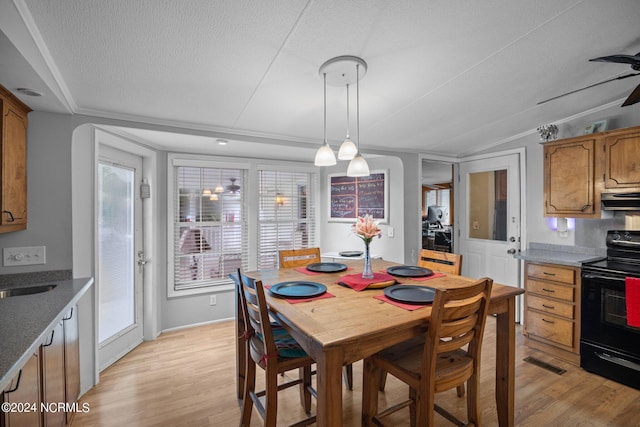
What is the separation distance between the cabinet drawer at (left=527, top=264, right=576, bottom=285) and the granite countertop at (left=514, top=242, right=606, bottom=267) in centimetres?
8

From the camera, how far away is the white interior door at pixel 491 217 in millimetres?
3832

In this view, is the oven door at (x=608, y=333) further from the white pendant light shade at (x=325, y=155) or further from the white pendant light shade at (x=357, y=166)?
the white pendant light shade at (x=325, y=155)

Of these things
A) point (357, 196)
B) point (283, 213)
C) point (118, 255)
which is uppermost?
point (357, 196)

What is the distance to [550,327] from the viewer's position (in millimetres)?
2943

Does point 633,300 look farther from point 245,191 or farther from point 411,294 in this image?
point 245,191

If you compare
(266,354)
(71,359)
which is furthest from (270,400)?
(71,359)

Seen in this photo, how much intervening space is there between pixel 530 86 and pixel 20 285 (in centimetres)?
413

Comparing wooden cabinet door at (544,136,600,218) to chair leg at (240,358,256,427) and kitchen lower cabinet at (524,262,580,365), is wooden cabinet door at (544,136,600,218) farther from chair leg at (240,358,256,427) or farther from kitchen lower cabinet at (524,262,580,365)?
chair leg at (240,358,256,427)

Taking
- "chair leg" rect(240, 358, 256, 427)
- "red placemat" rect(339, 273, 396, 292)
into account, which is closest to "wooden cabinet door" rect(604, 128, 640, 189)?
"red placemat" rect(339, 273, 396, 292)

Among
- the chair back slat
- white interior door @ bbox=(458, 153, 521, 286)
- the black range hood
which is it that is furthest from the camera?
white interior door @ bbox=(458, 153, 521, 286)

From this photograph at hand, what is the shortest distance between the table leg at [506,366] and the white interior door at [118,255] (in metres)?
3.07

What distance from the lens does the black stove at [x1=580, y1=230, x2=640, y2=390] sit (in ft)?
7.90

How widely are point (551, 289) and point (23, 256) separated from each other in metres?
4.45

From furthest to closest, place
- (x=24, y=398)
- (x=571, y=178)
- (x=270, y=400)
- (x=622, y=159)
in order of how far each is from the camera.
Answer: (x=571, y=178) → (x=622, y=159) → (x=270, y=400) → (x=24, y=398)
